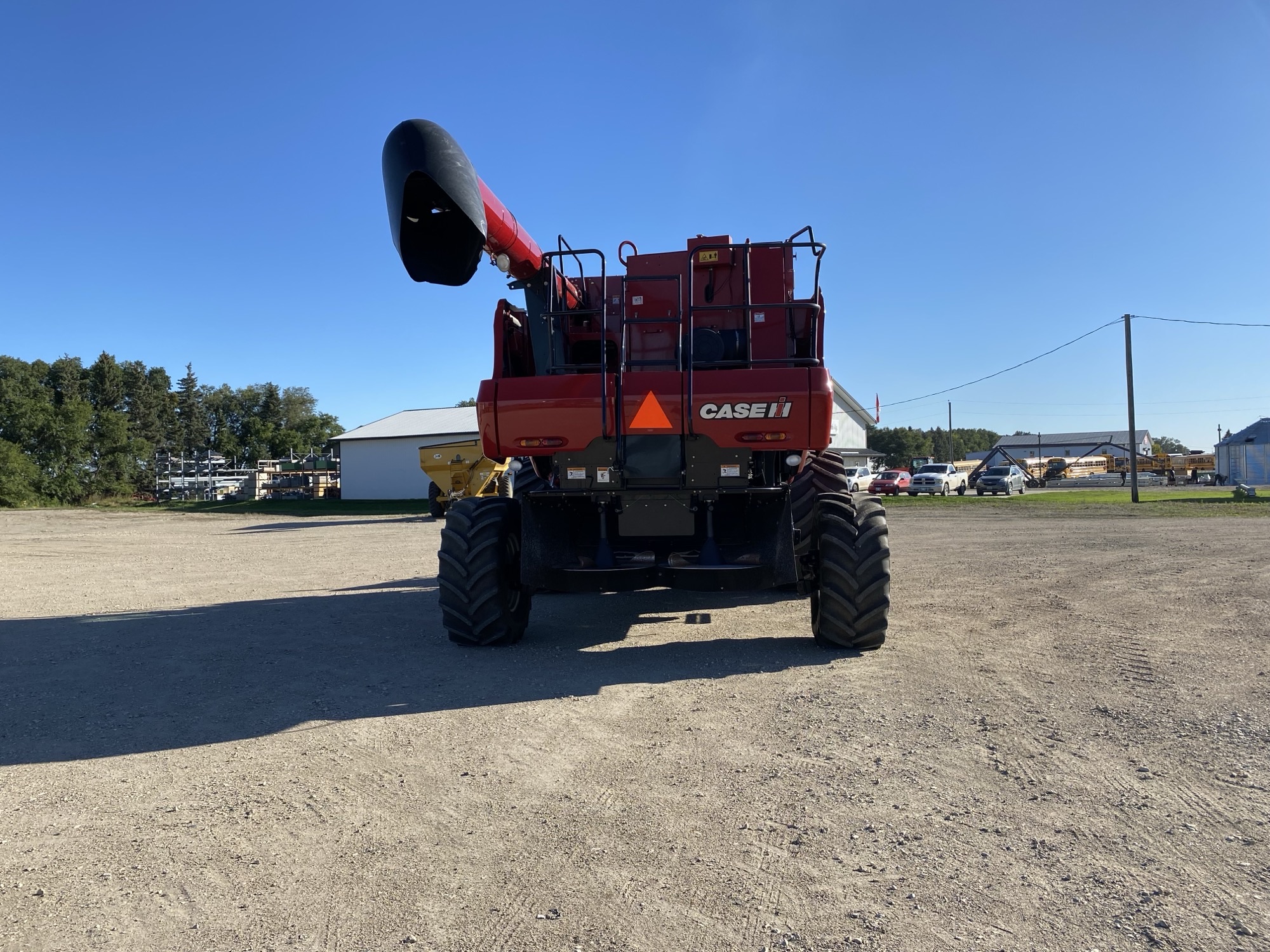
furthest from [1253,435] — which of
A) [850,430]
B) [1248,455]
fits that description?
[850,430]

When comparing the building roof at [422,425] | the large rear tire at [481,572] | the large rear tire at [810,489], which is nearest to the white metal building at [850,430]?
the building roof at [422,425]

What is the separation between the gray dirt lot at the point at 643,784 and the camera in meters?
2.67

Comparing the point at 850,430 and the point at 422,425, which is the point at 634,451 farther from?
the point at 850,430

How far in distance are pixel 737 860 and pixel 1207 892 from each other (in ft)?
5.12

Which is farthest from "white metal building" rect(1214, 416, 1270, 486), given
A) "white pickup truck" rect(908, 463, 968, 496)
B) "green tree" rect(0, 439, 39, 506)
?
"green tree" rect(0, 439, 39, 506)

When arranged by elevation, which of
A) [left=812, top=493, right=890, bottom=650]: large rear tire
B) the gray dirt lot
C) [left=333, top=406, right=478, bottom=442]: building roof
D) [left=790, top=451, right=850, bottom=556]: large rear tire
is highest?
[left=333, top=406, right=478, bottom=442]: building roof

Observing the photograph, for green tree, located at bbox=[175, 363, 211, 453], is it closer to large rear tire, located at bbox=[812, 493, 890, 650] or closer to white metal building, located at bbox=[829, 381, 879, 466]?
white metal building, located at bbox=[829, 381, 879, 466]

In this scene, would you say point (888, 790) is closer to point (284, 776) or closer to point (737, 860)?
point (737, 860)

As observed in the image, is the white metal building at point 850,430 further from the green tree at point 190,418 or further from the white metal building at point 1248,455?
the green tree at point 190,418

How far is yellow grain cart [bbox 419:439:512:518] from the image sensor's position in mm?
23844

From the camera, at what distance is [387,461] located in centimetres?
4238

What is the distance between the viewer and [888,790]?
3680mm

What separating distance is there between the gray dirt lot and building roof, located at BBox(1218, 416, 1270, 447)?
67340 mm

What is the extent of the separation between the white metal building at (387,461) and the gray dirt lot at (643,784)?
1326 inches
